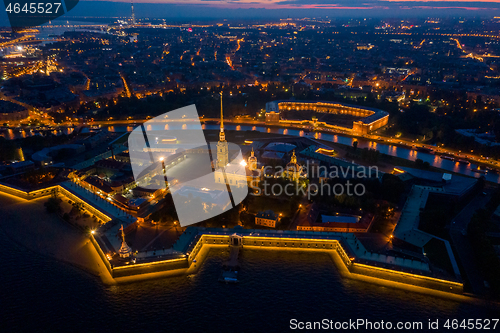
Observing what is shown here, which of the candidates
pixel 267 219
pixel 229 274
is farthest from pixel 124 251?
pixel 267 219

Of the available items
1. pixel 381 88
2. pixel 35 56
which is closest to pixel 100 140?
pixel 381 88

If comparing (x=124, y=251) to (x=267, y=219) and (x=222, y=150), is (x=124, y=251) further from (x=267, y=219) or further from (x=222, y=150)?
(x=222, y=150)

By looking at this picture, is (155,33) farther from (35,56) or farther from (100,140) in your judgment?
(100,140)

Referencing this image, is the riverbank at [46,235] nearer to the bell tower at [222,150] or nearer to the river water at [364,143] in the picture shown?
the bell tower at [222,150]

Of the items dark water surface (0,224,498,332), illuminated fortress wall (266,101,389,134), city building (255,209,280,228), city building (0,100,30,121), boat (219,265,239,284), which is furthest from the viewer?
city building (0,100,30,121)

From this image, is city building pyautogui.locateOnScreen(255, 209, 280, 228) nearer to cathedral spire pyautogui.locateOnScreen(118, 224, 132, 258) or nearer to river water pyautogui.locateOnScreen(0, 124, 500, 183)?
cathedral spire pyautogui.locateOnScreen(118, 224, 132, 258)

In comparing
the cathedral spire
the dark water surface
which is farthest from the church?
the cathedral spire
